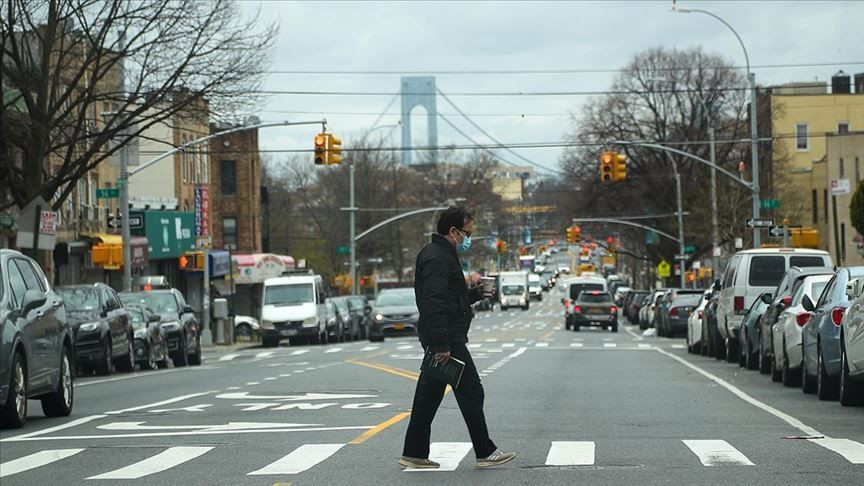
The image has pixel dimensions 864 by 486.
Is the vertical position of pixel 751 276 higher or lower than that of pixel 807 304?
higher

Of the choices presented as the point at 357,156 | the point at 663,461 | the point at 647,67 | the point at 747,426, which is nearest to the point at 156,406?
the point at 747,426

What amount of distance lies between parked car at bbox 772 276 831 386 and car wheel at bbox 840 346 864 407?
3125mm

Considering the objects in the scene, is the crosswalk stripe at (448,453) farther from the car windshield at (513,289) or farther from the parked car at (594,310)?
the car windshield at (513,289)

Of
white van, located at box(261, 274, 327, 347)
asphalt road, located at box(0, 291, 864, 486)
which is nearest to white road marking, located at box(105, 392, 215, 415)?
asphalt road, located at box(0, 291, 864, 486)

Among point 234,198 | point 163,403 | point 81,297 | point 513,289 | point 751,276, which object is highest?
point 234,198

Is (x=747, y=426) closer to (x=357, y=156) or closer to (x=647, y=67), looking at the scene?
(x=647, y=67)

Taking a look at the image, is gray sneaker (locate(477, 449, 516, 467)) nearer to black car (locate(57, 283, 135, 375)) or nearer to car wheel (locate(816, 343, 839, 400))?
car wheel (locate(816, 343, 839, 400))

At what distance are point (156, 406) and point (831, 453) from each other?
31.7ft

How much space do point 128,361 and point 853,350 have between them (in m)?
18.0

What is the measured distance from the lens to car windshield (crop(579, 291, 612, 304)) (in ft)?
211

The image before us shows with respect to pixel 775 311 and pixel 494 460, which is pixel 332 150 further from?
pixel 494 460

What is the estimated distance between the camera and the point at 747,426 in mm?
14922

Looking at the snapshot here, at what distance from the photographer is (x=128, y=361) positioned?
30984 millimetres

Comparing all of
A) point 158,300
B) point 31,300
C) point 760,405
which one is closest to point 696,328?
point 158,300
